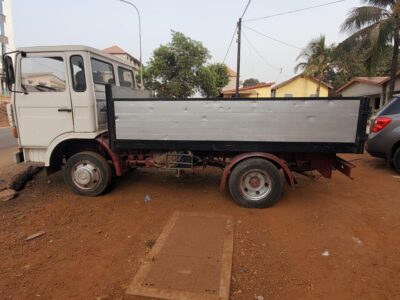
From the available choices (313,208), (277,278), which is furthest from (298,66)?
(277,278)

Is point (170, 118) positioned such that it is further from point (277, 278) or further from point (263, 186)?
point (277, 278)

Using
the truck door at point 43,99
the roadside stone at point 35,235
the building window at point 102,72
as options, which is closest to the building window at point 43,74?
the truck door at point 43,99

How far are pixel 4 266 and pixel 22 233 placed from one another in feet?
2.59

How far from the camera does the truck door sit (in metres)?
4.48

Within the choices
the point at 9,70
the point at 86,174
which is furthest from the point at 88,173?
the point at 9,70

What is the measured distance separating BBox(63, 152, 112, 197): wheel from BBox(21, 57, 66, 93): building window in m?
1.20

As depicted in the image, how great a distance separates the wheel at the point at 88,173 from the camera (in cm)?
472

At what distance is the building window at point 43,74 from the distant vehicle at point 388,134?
653cm

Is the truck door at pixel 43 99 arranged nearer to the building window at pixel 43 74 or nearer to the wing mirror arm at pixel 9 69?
the building window at pixel 43 74

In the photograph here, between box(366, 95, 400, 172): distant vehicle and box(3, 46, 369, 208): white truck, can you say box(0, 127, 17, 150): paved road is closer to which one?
box(3, 46, 369, 208): white truck

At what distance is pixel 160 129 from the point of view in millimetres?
4227

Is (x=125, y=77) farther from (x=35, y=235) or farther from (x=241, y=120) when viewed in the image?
(x=35, y=235)

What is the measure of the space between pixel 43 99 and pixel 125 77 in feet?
5.77

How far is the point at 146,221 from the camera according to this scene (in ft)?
13.1
